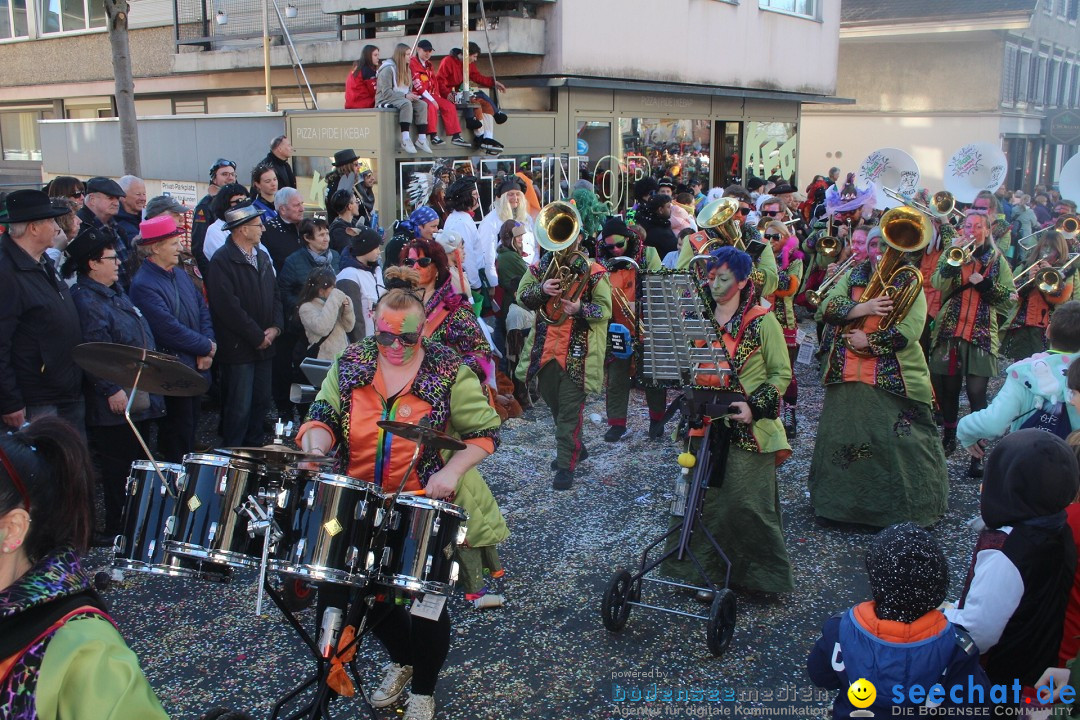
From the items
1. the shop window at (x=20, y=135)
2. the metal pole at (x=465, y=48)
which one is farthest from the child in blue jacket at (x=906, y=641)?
the shop window at (x=20, y=135)

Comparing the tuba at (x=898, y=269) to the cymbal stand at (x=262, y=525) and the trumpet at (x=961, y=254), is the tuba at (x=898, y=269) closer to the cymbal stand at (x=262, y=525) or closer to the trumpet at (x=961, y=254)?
the trumpet at (x=961, y=254)

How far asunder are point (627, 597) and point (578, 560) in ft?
3.05

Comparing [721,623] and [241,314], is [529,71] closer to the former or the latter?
[241,314]

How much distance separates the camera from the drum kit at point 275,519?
3.03m

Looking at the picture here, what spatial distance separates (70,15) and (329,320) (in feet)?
60.0

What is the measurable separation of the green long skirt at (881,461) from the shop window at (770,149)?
48.1ft

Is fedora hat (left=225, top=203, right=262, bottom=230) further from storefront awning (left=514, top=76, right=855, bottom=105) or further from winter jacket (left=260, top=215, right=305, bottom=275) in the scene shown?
storefront awning (left=514, top=76, right=855, bottom=105)

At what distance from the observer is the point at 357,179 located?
9953 mm

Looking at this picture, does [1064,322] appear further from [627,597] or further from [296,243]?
[296,243]

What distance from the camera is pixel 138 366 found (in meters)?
Answer: 3.22

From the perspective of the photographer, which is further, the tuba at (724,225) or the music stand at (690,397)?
the tuba at (724,225)

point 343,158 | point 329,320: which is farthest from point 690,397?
point 343,158

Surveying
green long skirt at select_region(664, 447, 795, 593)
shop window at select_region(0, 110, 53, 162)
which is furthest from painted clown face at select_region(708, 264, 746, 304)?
shop window at select_region(0, 110, 53, 162)

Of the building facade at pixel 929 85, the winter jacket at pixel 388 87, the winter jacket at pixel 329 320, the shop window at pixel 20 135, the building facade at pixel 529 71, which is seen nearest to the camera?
the winter jacket at pixel 329 320
